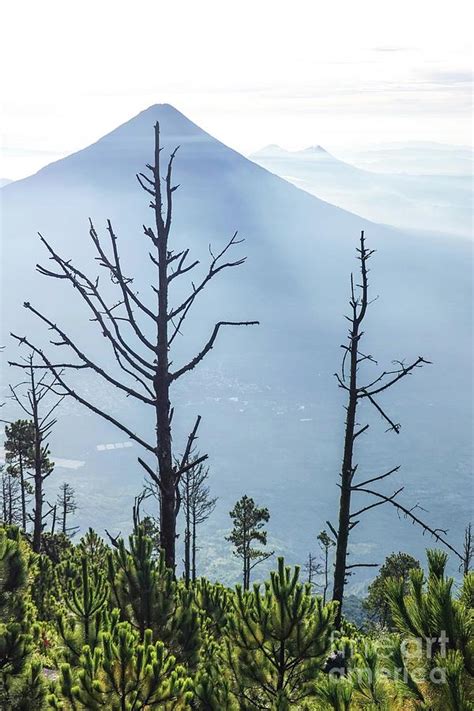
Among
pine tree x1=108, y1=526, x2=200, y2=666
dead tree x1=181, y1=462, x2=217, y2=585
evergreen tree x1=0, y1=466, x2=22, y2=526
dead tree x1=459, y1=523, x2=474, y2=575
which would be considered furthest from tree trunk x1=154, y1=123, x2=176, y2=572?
evergreen tree x1=0, y1=466, x2=22, y2=526

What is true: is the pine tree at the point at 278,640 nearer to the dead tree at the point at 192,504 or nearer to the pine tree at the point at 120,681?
the pine tree at the point at 120,681

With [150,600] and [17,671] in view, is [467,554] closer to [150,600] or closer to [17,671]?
[150,600]

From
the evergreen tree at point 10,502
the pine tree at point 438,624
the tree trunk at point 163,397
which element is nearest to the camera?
the pine tree at point 438,624

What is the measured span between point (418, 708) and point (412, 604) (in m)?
0.71

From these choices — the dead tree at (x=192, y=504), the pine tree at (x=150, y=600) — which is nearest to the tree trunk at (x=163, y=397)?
the pine tree at (x=150, y=600)

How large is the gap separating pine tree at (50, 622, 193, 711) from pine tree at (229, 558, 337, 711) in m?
0.85

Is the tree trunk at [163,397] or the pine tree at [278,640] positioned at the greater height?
the tree trunk at [163,397]

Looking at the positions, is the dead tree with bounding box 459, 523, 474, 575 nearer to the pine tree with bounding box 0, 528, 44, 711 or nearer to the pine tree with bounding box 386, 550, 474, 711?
the pine tree with bounding box 386, 550, 474, 711

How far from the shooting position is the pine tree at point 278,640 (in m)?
7.04

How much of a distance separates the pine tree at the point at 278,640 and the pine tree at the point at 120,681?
846 mm

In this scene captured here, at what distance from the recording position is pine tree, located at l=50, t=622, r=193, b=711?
247 inches

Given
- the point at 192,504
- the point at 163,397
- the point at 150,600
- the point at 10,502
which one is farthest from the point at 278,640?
the point at 10,502

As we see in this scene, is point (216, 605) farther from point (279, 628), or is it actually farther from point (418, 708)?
point (418, 708)

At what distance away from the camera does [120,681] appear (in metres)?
6.38
